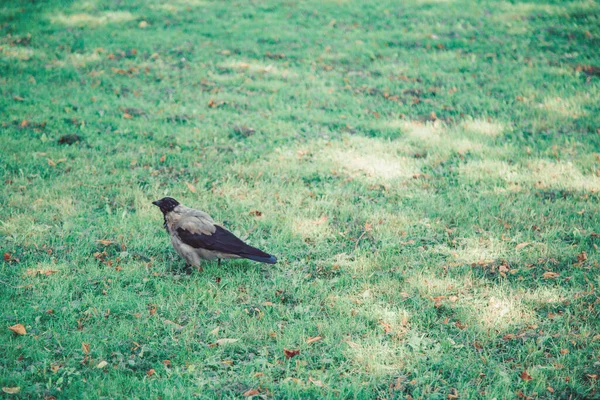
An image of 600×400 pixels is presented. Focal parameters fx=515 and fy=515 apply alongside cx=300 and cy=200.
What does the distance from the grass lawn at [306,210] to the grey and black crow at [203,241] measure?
204 mm

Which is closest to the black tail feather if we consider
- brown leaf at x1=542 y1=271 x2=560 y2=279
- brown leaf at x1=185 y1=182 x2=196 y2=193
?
brown leaf at x1=185 y1=182 x2=196 y2=193

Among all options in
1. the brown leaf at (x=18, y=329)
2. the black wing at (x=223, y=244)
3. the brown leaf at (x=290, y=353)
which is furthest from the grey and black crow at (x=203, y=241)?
the brown leaf at (x=18, y=329)

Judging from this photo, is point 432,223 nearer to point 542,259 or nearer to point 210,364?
point 542,259

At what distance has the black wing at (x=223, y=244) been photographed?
14.7 ft

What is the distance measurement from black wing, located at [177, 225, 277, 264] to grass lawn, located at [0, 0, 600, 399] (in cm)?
27

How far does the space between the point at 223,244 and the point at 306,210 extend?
1.43m

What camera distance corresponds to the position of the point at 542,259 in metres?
4.86

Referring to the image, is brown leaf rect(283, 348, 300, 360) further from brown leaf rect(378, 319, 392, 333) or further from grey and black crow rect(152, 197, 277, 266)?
grey and black crow rect(152, 197, 277, 266)

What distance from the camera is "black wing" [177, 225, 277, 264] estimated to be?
177 inches

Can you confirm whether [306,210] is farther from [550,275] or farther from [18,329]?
[18,329]

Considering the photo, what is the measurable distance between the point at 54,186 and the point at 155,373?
11.1 feet

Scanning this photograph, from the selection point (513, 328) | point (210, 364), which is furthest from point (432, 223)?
point (210, 364)

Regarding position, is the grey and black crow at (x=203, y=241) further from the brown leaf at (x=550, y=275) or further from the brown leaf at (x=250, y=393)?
the brown leaf at (x=550, y=275)

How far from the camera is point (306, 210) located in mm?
5766
